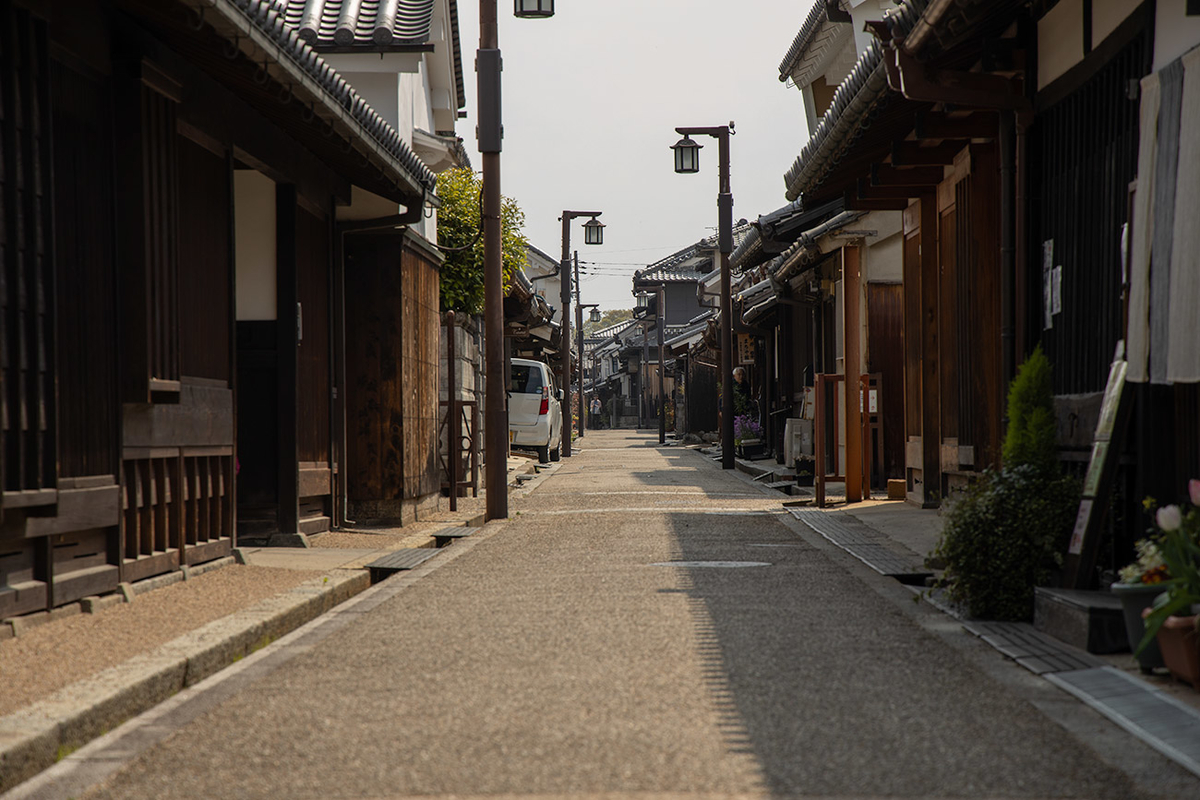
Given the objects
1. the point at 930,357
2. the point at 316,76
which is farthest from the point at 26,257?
the point at 930,357

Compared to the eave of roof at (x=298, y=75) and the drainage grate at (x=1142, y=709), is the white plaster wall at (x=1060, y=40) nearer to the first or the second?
the drainage grate at (x=1142, y=709)

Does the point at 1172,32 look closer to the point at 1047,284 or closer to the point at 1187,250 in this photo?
the point at 1187,250

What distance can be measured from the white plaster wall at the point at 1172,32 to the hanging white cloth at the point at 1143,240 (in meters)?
0.12

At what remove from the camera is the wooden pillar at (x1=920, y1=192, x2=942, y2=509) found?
1396 cm

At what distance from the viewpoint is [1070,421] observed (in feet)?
26.2

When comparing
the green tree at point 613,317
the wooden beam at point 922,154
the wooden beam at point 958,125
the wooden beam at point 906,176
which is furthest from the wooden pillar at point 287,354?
the green tree at point 613,317

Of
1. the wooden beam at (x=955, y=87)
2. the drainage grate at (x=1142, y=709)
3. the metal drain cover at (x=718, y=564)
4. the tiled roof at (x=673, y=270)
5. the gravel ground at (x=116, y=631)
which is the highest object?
the tiled roof at (x=673, y=270)

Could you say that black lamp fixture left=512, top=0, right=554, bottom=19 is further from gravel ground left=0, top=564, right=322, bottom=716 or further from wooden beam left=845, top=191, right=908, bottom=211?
gravel ground left=0, top=564, right=322, bottom=716

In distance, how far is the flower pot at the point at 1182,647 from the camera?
5039mm

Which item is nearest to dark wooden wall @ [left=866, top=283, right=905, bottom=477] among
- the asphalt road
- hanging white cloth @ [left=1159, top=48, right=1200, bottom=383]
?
the asphalt road

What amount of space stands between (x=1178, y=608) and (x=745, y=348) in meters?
30.3

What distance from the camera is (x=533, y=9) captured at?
1666cm

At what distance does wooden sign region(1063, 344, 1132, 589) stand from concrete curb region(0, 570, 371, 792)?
14.1 ft

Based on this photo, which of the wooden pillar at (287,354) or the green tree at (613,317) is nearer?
the wooden pillar at (287,354)
